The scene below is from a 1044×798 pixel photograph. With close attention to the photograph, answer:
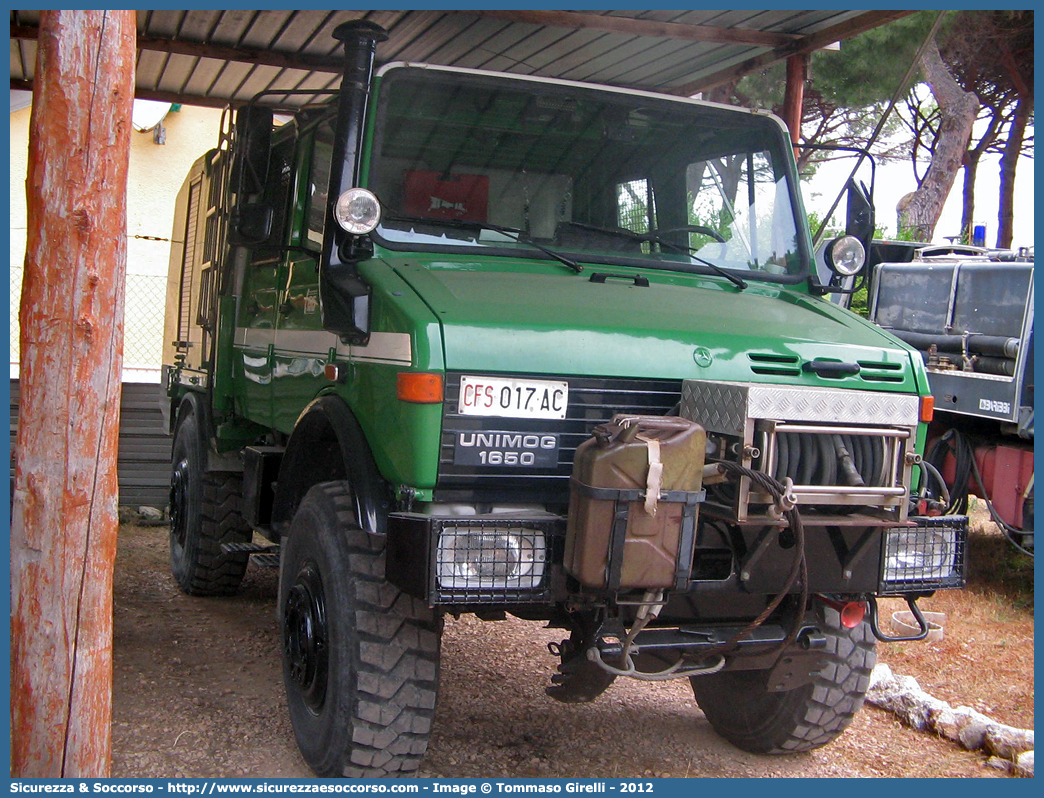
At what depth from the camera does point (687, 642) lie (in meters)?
3.61

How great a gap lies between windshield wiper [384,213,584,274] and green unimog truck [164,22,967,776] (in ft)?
0.05

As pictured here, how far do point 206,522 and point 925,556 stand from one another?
14.7 ft

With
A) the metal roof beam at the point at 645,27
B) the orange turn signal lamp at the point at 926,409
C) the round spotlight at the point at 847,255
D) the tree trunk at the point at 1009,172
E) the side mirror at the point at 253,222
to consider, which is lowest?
the orange turn signal lamp at the point at 926,409

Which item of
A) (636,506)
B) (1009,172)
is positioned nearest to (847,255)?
(636,506)

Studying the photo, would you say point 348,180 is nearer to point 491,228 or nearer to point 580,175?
point 491,228

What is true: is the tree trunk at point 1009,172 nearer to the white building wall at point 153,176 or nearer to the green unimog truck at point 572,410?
the white building wall at point 153,176

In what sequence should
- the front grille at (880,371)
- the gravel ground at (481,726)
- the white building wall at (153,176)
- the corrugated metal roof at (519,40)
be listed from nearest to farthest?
the front grille at (880,371) → the gravel ground at (481,726) → the corrugated metal roof at (519,40) → the white building wall at (153,176)

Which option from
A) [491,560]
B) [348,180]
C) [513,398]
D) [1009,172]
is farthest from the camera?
[1009,172]

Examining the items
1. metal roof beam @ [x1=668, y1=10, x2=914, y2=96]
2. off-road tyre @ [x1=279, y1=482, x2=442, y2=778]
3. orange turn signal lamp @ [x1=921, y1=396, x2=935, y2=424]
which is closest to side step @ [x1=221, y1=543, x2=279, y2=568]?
off-road tyre @ [x1=279, y1=482, x2=442, y2=778]

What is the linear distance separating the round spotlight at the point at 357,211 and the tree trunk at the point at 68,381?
2.65ft

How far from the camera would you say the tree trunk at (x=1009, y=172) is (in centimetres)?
1438

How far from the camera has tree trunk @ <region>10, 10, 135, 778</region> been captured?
3119mm

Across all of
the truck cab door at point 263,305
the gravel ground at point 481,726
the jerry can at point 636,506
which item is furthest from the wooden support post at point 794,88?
the jerry can at point 636,506

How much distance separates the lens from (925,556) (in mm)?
3705
